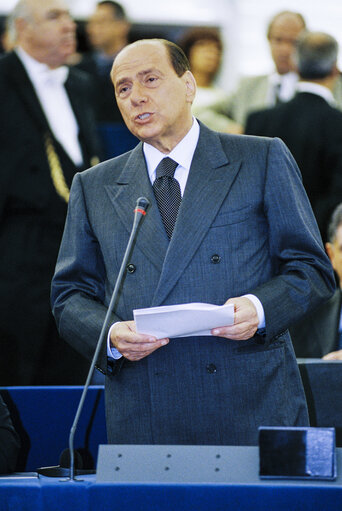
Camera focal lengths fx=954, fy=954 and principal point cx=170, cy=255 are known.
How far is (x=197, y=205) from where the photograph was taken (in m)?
2.39

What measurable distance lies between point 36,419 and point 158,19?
319 inches

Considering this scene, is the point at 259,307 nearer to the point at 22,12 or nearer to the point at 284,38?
the point at 22,12

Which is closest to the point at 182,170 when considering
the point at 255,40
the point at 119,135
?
the point at 119,135

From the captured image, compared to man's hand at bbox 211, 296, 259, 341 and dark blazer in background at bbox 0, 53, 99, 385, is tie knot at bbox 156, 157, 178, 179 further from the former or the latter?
dark blazer in background at bbox 0, 53, 99, 385

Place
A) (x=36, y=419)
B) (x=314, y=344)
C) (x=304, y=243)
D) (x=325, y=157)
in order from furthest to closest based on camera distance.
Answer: (x=325, y=157) → (x=314, y=344) → (x=36, y=419) → (x=304, y=243)

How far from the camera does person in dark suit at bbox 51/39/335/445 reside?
2344 mm

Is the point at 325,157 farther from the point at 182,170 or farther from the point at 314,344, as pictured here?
the point at 182,170

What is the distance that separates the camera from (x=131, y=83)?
8.16ft

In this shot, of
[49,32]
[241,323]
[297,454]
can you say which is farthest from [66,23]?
[297,454]

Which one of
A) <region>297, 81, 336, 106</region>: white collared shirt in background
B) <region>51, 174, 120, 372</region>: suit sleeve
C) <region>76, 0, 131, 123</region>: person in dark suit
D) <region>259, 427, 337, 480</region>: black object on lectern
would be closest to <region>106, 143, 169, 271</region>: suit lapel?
<region>51, 174, 120, 372</region>: suit sleeve

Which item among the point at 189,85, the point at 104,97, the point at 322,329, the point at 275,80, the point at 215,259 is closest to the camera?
the point at 215,259

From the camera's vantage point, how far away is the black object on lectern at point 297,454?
5.90 ft

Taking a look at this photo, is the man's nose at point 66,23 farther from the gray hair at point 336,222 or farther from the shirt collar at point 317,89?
the gray hair at point 336,222

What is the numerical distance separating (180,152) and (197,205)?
0.19 metres
